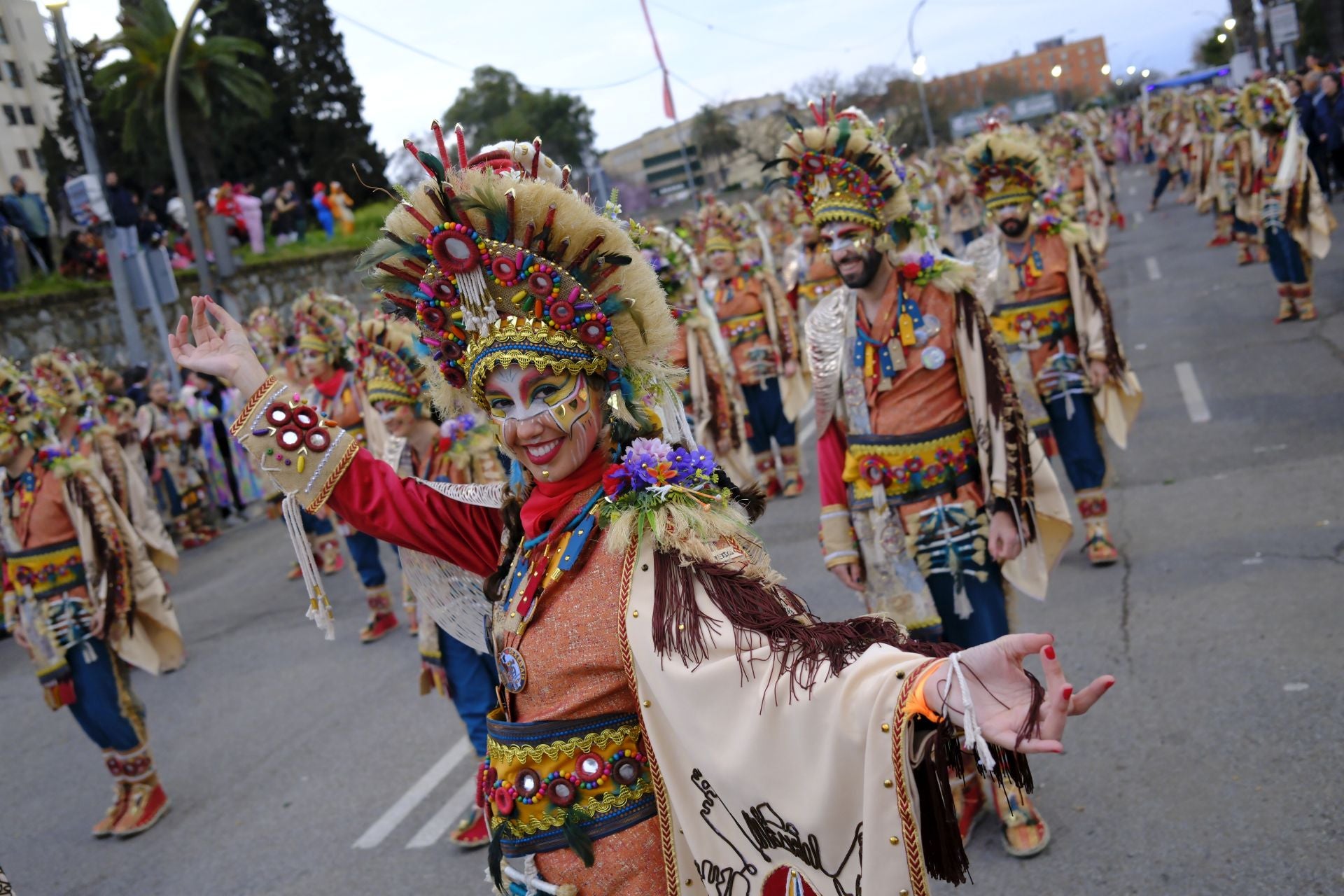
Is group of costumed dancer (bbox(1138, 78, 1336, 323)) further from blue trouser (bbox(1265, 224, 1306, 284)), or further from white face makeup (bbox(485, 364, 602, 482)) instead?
white face makeup (bbox(485, 364, 602, 482))

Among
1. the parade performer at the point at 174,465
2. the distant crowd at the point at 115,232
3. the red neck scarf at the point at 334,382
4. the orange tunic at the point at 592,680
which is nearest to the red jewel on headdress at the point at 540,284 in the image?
the orange tunic at the point at 592,680

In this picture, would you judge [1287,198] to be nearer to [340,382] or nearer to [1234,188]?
[1234,188]

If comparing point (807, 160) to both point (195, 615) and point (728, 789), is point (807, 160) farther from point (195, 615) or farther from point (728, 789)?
point (195, 615)

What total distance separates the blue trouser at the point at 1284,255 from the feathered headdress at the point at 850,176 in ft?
30.7

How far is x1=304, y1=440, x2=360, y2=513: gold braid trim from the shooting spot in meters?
2.91

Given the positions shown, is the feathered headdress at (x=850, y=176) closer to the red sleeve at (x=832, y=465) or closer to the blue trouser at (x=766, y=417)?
the red sleeve at (x=832, y=465)

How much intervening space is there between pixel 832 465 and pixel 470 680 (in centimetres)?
189

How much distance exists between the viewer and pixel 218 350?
2.94m

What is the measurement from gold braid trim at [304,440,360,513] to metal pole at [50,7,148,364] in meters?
14.6

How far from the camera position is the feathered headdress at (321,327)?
8914mm

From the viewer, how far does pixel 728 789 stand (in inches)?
95.8

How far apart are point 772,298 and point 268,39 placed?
31507 mm

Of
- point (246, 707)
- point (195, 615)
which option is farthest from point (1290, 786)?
point (195, 615)

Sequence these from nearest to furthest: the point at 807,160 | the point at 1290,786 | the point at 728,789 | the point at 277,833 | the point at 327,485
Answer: the point at 728,789 → the point at 327,485 → the point at 1290,786 → the point at 807,160 → the point at 277,833
